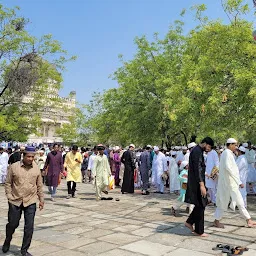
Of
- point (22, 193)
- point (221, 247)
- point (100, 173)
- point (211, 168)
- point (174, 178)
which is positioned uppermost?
point (211, 168)

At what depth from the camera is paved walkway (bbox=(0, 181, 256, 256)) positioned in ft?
16.7

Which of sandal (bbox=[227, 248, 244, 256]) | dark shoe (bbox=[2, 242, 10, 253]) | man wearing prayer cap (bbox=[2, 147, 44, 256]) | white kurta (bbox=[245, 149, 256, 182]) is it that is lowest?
dark shoe (bbox=[2, 242, 10, 253])

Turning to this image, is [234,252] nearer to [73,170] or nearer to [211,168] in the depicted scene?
[211,168]

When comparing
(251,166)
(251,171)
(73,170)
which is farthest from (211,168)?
(73,170)

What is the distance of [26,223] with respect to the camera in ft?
15.7

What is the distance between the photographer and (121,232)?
6.15m

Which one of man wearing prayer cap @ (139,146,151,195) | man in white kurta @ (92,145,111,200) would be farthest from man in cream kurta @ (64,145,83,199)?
man wearing prayer cap @ (139,146,151,195)

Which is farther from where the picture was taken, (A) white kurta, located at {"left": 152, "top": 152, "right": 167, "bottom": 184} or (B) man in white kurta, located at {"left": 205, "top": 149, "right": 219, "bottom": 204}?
(A) white kurta, located at {"left": 152, "top": 152, "right": 167, "bottom": 184}

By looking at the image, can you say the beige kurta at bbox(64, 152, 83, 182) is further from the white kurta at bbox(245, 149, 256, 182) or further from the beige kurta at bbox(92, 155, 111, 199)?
the white kurta at bbox(245, 149, 256, 182)

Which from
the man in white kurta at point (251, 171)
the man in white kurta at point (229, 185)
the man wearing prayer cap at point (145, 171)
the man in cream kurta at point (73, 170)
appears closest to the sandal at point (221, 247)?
the man in white kurta at point (229, 185)

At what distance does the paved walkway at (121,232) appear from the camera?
5.09 m

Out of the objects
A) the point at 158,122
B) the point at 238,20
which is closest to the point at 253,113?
the point at 238,20

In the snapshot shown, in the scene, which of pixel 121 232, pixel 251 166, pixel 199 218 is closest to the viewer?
pixel 199 218

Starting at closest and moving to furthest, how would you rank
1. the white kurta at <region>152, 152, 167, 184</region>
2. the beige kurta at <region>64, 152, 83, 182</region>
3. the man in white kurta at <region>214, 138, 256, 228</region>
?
1. the man in white kurta at <region>214, 138, 256, 228</region>
2. the beige kurta at <region>64, 152, 83, 182</region>
3. the white kurta at <region>152, 152, 167, 184</region>
